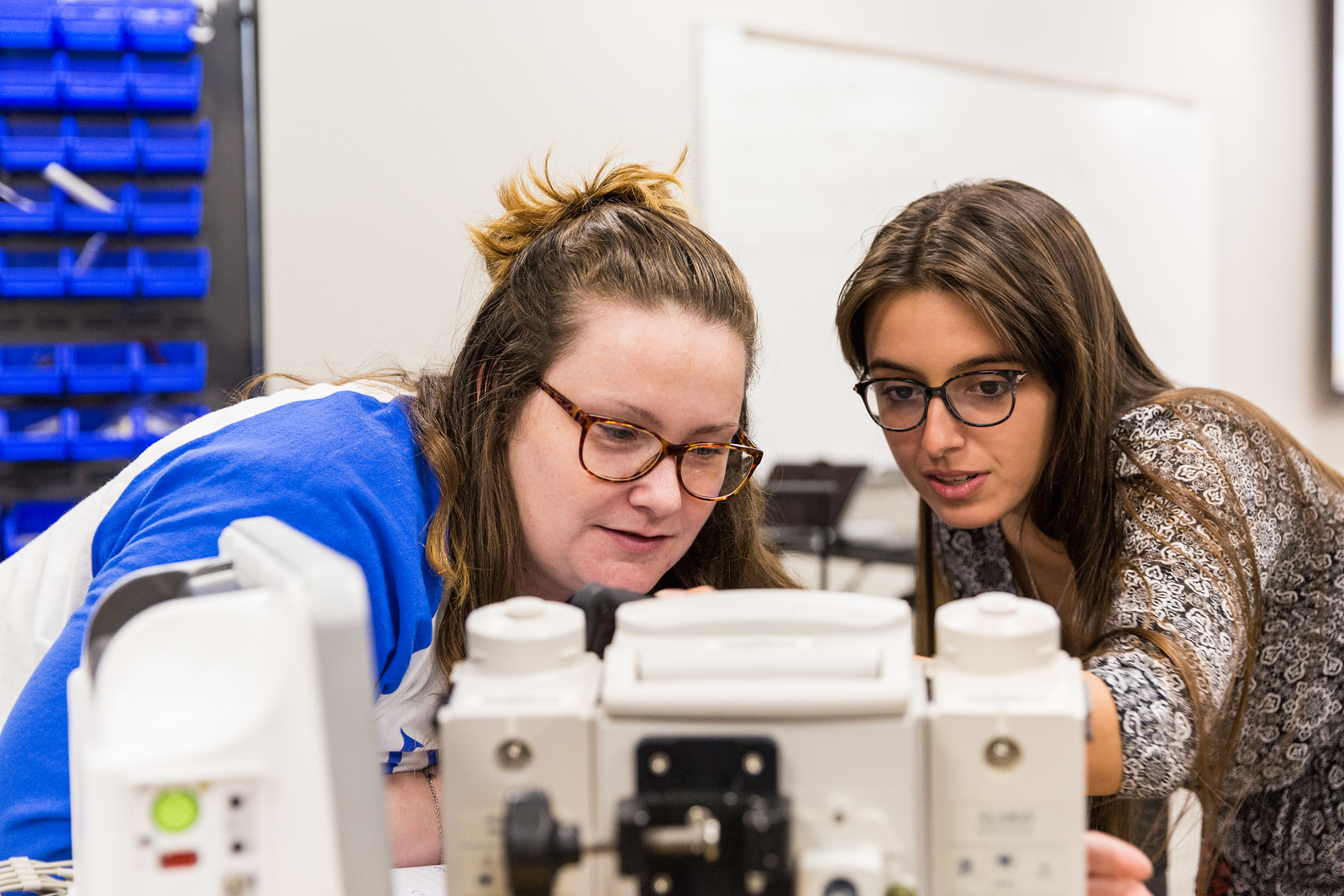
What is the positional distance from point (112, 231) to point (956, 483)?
1.71m

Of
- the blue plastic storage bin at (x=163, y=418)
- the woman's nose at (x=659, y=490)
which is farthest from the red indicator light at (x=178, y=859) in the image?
the blue plastic storage bin at (x=163, y=418)

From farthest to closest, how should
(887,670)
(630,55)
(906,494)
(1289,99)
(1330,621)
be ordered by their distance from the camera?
(1289,99), (906,494), (630,55), (1330,621), (887,670)

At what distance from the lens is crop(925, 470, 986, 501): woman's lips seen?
1.36 meters

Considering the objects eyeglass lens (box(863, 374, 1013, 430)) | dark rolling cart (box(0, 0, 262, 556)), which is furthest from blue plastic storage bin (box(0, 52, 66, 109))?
eyeglass lens (box(863, 374, 1013, 430))

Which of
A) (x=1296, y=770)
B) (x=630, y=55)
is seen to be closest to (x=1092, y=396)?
(x=1296, y=770)

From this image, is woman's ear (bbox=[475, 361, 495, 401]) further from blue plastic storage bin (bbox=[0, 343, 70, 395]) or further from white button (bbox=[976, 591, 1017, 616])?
blue plastic storage bin (bbox=[0, 343, 70, 395])

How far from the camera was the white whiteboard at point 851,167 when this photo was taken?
2846 millimetres

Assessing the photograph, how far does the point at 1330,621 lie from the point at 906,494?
1.81 m

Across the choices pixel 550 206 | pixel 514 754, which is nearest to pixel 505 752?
→ pixel 514 754

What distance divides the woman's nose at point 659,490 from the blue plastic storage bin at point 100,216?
1.50m

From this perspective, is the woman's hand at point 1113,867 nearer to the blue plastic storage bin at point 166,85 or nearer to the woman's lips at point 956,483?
the woman's lips at point 956,483

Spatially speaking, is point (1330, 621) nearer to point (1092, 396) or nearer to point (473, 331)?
point (1092, 396)

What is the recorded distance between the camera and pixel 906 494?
319 centimetres

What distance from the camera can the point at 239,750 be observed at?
52 centimetres
